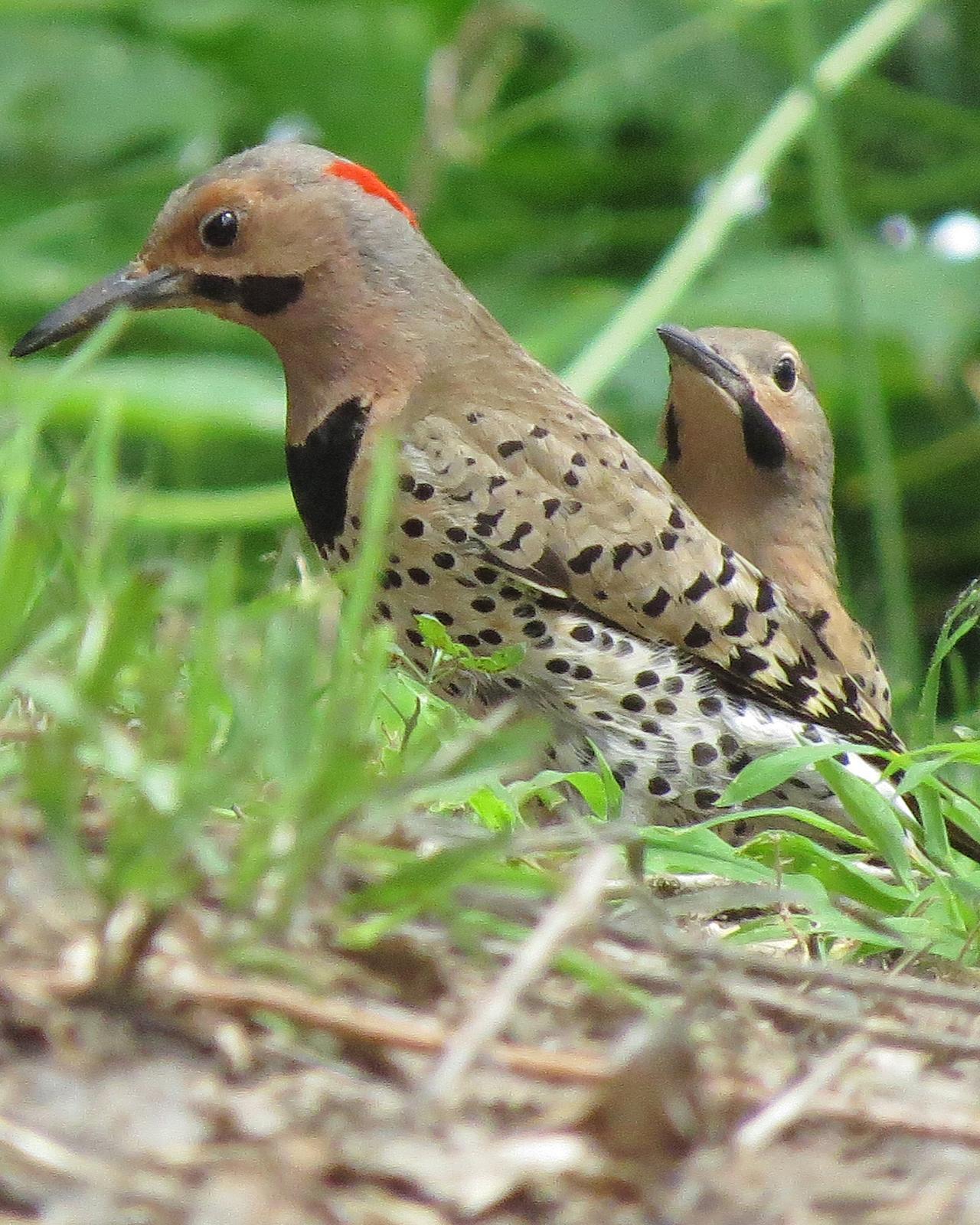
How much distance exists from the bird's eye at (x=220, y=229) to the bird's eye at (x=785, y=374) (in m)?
1.34

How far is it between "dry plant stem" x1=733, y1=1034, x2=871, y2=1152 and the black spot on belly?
1.97m

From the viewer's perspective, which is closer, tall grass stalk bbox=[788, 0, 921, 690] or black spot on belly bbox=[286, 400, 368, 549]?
black spot on belly bbox=[286, 400, 368, 549]

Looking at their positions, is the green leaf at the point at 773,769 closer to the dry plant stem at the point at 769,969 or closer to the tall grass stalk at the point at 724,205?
the dry plant stem at the point at 769,969

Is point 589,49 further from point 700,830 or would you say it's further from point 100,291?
point 700,830

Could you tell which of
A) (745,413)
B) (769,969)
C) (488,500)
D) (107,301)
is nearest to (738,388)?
(745,413)

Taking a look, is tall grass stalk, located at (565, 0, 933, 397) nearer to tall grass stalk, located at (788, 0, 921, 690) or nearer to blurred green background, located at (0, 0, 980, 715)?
tall grass stalk, located at (788, 0, 921, 690)

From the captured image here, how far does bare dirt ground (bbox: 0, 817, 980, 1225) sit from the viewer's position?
1.70m

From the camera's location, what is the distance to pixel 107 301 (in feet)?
13.1

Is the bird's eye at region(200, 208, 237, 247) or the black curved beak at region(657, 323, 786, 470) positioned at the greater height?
the bird's eye at region(200, 208, 237, 247)

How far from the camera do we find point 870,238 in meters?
7.18

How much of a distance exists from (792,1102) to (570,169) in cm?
600

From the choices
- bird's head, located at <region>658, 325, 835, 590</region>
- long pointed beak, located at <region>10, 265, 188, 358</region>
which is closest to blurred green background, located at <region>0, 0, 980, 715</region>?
bird's head, located at <region>658, 325, 835, 590</region>

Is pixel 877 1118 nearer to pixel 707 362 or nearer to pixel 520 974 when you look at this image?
pixel 520 974

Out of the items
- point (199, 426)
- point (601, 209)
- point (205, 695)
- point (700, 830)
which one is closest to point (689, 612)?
point (700, 830)
